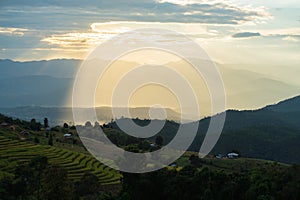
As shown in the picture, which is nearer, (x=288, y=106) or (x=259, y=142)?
(x=259, y=142)

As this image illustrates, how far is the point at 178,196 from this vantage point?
31.0m

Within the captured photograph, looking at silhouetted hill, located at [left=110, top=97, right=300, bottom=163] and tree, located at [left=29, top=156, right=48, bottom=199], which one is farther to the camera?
silhouetted hill, located at [left=110, top=97, right=300, bottom=163]

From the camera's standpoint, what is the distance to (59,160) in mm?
47281

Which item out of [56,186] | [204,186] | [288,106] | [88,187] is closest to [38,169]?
[56,186]

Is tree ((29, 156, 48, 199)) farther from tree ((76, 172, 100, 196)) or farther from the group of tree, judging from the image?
the group of tree

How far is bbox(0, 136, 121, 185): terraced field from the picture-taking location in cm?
4197

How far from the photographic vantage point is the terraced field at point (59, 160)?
1652 inches

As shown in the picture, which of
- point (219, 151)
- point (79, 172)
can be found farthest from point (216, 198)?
point (219, 151)

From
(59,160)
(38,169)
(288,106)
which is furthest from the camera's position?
(288,106)

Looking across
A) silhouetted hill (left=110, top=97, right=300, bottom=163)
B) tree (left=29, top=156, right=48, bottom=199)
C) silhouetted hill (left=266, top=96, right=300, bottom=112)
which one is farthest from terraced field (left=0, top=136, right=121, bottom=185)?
silhouetted hill (left=266, top=96, right=300, bottom=112)

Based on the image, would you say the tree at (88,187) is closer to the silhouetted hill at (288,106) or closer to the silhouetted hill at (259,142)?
the silhouetted hill at (259,142)

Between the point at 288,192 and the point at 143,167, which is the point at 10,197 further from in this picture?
the point at 288,192

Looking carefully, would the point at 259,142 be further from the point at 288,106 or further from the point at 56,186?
the point at 288,106

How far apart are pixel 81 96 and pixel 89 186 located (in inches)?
429
